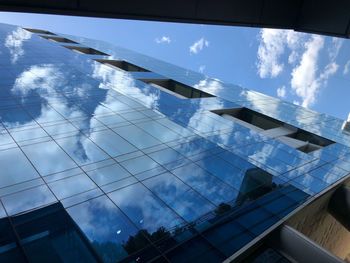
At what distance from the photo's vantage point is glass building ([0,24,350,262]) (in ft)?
35.3

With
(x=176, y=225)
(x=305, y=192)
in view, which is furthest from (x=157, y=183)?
(x=305, y=192)

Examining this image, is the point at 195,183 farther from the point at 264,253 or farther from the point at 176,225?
the point at 264,253

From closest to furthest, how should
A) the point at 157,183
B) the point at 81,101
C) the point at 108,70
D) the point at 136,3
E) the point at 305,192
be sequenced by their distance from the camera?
the point at 136,3, the point at 157,183, the point at 305,192, the point at 81,101, the point at 108,70

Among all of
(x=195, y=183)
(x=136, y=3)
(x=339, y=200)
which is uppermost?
(x=136, y=3)

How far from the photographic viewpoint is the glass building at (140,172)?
10.8 meters

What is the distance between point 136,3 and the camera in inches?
198

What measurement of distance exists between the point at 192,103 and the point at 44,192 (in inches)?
700

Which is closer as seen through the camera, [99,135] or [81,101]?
[99,135]

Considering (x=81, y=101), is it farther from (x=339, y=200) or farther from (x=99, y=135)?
(x=339, y=200)

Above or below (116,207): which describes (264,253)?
below

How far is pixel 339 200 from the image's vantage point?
17.9 meters

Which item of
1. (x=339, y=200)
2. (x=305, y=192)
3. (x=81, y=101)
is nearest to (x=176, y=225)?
(x=305, y=192)

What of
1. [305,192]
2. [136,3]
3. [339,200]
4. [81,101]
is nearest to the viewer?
[136,3]

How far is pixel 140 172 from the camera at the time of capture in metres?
14.9
